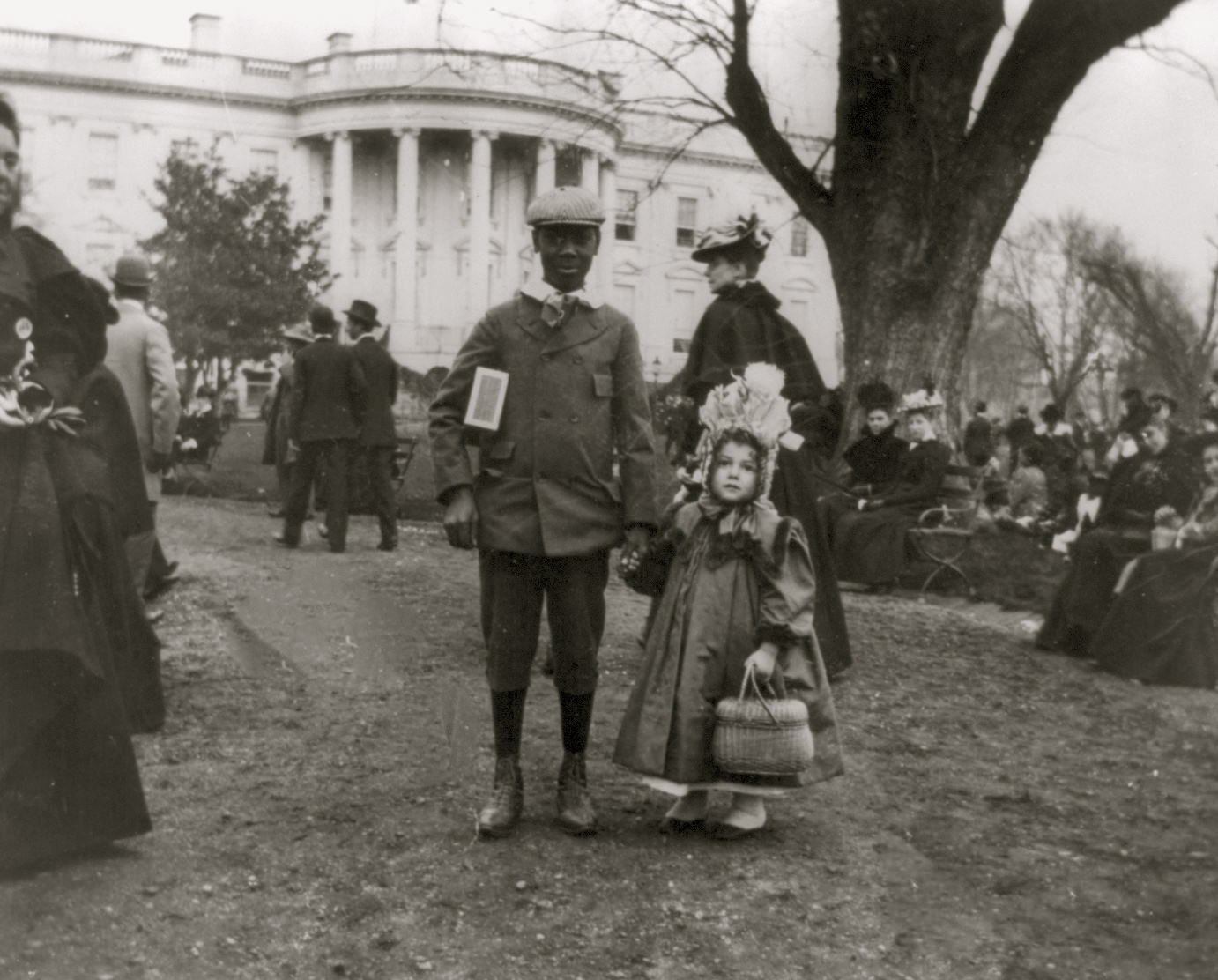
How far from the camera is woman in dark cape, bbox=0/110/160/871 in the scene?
13.1ft

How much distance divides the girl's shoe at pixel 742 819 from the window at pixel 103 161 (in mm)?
20012

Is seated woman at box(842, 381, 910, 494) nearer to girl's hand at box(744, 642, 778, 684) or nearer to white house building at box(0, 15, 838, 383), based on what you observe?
white house building at box(0, 15, 838, 383)

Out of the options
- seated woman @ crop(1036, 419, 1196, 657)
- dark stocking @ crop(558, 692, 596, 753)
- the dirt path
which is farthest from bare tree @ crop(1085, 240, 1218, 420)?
dark stocking @ crop(558, 692, 596, 753)

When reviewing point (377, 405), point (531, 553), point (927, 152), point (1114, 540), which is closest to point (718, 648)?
point (531, 553)

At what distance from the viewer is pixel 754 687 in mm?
4535

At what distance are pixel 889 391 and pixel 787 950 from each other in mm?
7144

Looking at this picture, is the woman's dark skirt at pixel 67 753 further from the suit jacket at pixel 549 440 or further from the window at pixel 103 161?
the window at pixel 103 161

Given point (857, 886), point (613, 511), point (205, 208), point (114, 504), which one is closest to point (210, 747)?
point (114, 504)

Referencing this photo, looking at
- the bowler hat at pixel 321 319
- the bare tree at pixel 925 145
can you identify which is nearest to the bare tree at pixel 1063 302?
the bare tree at pixel 925 145

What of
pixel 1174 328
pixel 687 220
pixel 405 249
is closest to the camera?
pixel 1174 328

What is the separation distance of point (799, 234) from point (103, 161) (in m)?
12.4

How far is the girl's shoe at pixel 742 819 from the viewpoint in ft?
15.5

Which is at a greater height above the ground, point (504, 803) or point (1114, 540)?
point (1114, 540)

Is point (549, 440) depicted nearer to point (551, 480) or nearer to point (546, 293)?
point (551, 480)
